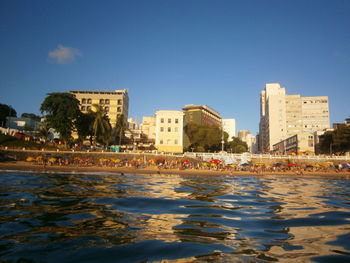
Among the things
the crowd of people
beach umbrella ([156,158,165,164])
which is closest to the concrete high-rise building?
the crowd of people

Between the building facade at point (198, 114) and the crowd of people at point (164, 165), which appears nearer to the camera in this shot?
the crowd of people at point (164, 165)

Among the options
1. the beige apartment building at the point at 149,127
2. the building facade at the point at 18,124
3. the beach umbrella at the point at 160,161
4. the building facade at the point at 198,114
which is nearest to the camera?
the beach umbrella at the point at 160,161

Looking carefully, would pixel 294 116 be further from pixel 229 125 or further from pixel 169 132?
pixel 169 132

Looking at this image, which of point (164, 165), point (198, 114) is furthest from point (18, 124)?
point (198, 114)

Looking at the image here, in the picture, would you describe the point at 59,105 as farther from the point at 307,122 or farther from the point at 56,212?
the point at 307,122

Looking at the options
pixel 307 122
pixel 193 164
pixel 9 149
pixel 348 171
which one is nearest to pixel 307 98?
pixel 307 122

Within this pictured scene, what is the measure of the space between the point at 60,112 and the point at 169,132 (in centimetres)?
2745

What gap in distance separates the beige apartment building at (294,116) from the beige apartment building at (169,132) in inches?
2587

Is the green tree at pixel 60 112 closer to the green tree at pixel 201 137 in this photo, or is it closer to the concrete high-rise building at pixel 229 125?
the green tree at pixel 201 137

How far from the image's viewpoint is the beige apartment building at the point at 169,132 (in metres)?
62.9

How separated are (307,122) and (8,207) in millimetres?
125043

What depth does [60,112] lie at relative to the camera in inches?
2040

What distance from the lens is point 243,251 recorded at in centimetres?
337

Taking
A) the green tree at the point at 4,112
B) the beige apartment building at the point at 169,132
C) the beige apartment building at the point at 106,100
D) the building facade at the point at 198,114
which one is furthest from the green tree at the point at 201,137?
the green tree at the point at 4,112
